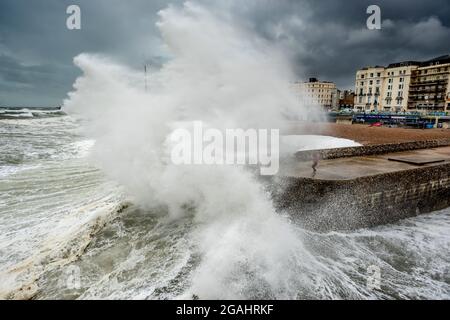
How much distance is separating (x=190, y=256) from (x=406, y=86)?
248ft

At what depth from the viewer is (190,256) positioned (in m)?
5.26

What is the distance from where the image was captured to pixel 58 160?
1411cm

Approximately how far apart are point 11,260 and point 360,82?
81.1 m

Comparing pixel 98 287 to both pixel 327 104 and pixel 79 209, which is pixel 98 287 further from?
pixel 327 104

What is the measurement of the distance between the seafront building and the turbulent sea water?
65.9 metres

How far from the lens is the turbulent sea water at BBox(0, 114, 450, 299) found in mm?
4418

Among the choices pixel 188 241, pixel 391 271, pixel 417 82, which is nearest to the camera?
pixel 391 271

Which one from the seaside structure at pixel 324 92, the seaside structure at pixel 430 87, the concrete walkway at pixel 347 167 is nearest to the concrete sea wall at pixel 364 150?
the concrete walkway at pixel 347 167

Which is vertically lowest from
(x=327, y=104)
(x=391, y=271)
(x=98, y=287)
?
(x=391, y=271)

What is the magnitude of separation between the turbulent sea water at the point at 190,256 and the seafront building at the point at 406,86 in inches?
2596

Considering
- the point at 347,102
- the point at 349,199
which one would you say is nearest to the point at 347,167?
the point at 349,199

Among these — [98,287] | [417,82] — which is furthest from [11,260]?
[417,82]
